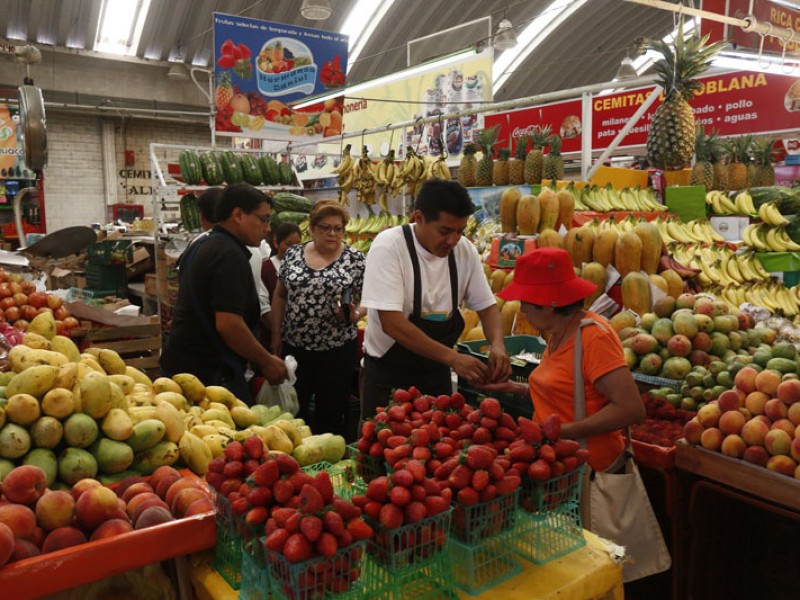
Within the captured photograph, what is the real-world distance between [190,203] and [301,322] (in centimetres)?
362

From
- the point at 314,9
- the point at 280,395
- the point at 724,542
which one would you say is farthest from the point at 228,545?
the point at 314,9

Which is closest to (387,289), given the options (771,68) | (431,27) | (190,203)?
(190,203)

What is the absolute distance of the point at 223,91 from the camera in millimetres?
7117

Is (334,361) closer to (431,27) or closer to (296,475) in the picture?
(296,475)

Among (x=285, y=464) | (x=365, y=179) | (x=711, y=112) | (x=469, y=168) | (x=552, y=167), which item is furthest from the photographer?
(x=711, y=112)

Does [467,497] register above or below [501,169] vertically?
below

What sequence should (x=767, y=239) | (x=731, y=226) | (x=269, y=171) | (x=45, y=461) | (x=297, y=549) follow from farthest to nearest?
1. (x=269, y=171)
2. (x=731, y=226)
3. (x=767, y=239)
4. (x=45, y=461)
5. (x=297, y=549)

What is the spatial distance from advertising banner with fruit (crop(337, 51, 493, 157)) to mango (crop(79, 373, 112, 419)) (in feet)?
22.4

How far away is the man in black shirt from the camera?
3229mm

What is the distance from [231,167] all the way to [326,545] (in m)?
6.71

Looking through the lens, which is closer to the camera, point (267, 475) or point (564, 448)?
point (267, 475)

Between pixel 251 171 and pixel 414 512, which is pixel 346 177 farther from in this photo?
pixel 414 512

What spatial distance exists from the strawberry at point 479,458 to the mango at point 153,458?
1.10 m

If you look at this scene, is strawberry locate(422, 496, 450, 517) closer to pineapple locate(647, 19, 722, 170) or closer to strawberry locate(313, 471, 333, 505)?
strawberry locate(313, 471, 333, 505)
